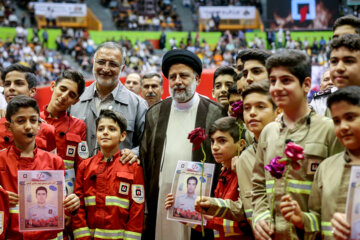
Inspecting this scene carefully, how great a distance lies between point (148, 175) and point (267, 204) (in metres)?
1.35

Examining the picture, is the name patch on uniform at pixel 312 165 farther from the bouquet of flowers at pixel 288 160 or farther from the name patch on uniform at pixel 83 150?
the name patch on uniform at pixel 83 150

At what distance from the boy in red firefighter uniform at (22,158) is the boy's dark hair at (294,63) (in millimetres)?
1710

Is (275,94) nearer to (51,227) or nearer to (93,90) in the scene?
(51,227)

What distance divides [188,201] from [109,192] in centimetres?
66

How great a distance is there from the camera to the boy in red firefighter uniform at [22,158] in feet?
11.5

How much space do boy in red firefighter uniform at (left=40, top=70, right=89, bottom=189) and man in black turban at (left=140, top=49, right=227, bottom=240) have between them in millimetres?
530

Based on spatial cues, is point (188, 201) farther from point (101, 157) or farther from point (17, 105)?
point (17, 105)

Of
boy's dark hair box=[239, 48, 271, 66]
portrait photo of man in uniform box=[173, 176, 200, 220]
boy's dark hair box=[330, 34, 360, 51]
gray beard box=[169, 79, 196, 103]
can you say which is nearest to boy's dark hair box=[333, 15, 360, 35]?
boy's dark hair box=[239, 48, 271, 66]

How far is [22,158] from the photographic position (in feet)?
11.8

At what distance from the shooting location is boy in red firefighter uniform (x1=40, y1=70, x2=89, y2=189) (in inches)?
161

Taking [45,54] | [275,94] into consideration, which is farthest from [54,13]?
[275,94]

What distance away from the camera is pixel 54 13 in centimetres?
2769

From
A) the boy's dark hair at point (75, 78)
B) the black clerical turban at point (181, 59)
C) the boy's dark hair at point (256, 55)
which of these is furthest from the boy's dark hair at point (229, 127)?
the boy's dark hair at point (75, 78)

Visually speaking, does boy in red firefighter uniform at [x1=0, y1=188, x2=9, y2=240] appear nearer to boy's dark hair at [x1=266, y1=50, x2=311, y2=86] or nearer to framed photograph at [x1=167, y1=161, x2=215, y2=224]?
framed photograph at [x1=167, y1=161, x2=215, y2=224]
